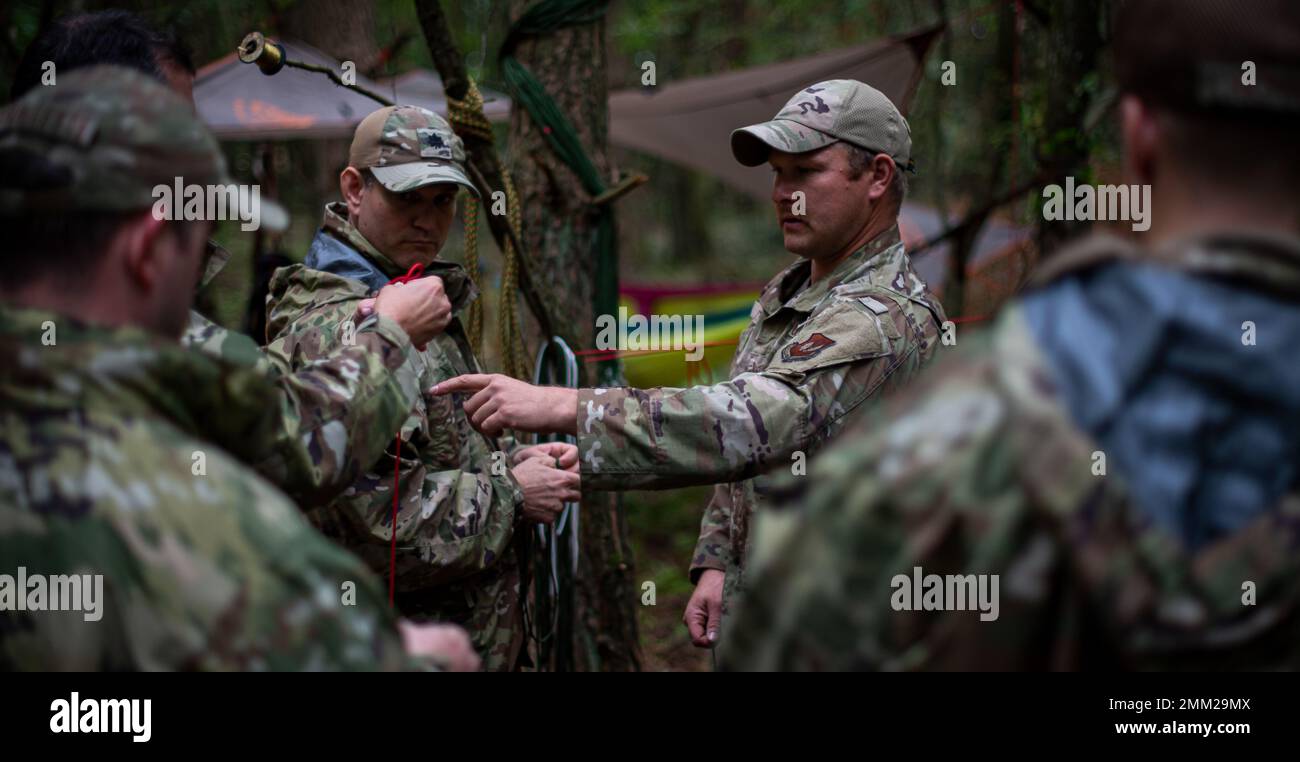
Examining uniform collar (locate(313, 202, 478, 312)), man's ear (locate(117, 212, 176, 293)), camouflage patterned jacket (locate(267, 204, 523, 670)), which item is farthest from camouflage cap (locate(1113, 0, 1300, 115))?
uniform collar (locate(313, 202, 478, 312))

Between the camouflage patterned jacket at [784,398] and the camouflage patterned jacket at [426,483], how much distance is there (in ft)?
1.36

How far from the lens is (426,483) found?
100 inches

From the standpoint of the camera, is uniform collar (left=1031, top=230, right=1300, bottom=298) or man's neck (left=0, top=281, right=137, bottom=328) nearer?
uniform collar (left=1031, top=230, right=1300, bottom=298)

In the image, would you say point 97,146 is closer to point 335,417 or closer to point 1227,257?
point 335,417

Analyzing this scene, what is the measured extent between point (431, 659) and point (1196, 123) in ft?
3.74

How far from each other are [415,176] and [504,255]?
27.4 inches

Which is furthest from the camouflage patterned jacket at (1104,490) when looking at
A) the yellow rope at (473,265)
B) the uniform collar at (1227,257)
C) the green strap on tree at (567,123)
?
the green strap on tree at (567,123)

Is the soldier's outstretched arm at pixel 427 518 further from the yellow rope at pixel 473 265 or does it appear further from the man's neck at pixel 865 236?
the man's neck at pixel 865 236

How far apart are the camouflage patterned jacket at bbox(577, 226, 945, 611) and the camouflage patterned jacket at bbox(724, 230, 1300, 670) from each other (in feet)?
3.67

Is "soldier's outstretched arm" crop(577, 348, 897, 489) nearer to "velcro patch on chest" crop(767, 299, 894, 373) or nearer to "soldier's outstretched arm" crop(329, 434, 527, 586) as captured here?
"velcro patch on chest" crop(767, 299, 894, 373)

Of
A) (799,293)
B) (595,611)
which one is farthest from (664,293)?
(799,293)

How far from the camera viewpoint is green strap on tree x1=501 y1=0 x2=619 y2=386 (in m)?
3.50

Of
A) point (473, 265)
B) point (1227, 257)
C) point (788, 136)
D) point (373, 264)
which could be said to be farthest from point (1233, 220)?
point (473, 265)

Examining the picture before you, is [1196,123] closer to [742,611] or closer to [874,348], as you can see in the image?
[742,611]
